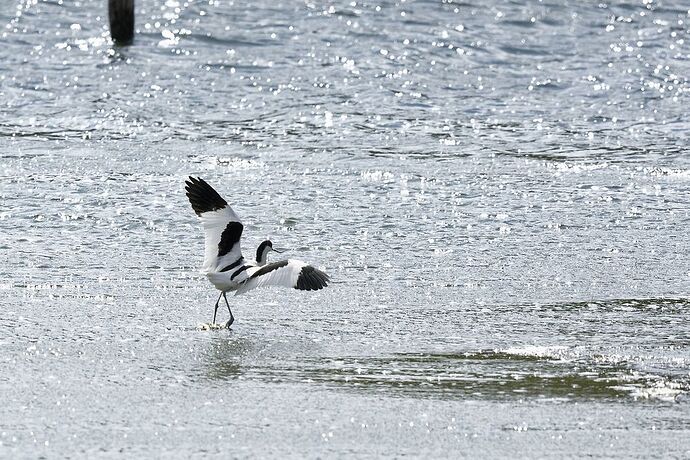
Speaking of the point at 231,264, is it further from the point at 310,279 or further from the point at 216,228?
the point at 310,279

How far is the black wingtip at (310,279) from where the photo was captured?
7.55 m

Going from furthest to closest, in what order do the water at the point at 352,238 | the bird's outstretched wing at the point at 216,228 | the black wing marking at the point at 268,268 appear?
the bird's outstretched wing at the point at 216,228, the black wing marking at the point at 268,268, the water at the point at 352,238

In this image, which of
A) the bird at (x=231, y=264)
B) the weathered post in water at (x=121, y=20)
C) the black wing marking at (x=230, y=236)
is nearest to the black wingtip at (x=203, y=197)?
the bird at (x=231, y=264)

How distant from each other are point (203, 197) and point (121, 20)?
1244cm

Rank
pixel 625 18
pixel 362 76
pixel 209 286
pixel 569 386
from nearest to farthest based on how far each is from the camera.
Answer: pixel 569 386 → pixel 209 286 → pixel 362 76 → pixel 625 18

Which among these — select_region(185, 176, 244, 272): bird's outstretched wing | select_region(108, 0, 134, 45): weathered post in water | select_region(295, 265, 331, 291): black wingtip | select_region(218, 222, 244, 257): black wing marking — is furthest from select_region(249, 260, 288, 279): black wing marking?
select_region(108, 0, 134, 45): weathered post in water

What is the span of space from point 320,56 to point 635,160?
21.8ft

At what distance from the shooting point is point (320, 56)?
19156mm

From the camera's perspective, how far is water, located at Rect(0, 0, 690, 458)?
606cm

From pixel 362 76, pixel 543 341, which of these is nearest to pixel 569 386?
pixel 543 341

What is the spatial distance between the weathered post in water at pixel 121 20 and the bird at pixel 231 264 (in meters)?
12.2

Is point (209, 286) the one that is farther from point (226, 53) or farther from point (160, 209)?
point (226, 53)

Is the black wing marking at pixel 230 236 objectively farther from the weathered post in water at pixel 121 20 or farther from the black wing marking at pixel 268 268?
the weathered post in water at pixel 121 20

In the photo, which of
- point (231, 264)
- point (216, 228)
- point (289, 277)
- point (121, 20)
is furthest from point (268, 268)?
point (121, 20)
